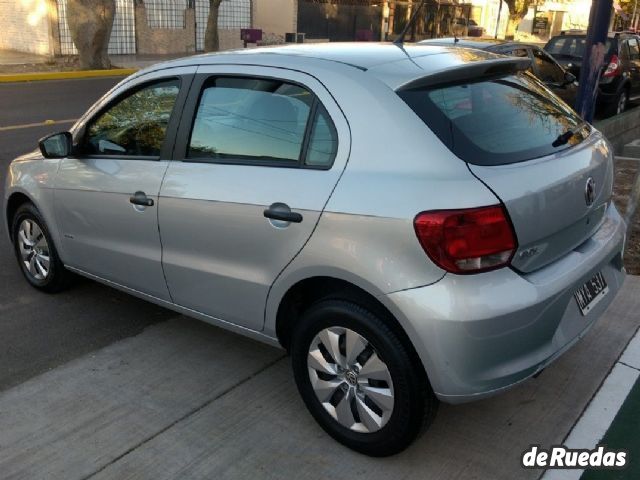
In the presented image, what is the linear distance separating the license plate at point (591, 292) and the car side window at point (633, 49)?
1202 cm

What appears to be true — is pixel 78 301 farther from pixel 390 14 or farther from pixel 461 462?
pixel 390 14

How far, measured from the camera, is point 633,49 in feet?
45.2

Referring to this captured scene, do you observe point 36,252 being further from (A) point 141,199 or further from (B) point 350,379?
(B) point 350,379

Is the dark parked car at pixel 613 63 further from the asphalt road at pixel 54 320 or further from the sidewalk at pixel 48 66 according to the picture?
the asphalt road at pixel 54 320

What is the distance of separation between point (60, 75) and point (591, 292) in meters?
17.1

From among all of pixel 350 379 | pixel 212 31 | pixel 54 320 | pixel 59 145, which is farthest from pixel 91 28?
pixel 350 379

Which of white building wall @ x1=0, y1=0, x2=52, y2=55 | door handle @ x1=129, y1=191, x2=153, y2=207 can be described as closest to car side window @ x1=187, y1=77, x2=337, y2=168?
door handle @ x1=129, y1=191, x2=153, y2=207

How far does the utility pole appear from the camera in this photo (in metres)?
5.96

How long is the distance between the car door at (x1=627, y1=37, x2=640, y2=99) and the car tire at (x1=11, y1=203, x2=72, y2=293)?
40.3ft

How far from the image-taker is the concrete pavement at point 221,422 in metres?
2.93

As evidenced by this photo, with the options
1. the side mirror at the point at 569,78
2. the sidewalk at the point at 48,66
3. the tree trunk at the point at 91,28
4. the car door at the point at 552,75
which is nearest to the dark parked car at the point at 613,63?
the car door at the point at 552,75

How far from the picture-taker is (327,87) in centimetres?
297

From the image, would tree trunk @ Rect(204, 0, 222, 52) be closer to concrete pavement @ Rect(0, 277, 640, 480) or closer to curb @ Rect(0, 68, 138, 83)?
curb @ Rect(0, 68, 138, 83)

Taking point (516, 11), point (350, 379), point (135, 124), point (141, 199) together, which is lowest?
point (350, 379)
